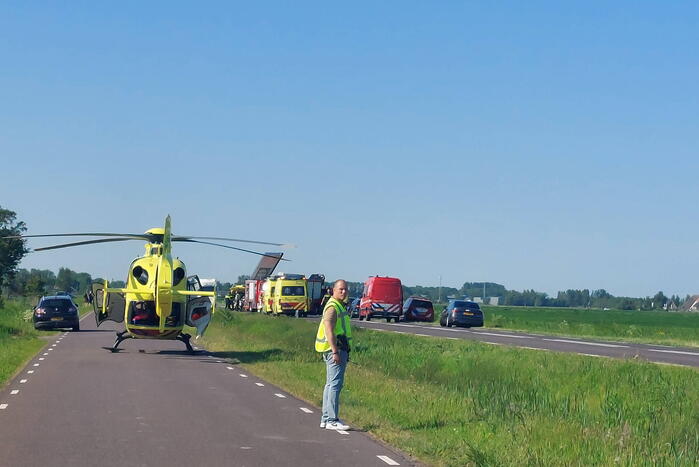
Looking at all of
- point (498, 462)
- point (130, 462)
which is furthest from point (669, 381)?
point (130, 462)

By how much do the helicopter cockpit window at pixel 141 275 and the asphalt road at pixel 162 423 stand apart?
5218mm

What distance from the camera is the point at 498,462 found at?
11.7 m

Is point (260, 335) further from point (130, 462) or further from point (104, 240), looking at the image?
point (130, 462)

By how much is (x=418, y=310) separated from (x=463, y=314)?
36.0ft

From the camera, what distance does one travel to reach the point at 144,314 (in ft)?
98.5

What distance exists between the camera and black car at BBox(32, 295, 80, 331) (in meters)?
46.8

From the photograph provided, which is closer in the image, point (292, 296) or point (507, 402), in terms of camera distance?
point (507, 402)

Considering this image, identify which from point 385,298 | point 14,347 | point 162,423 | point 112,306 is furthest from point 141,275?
point 385,298

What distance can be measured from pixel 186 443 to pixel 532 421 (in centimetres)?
475

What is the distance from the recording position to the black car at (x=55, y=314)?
46750mm

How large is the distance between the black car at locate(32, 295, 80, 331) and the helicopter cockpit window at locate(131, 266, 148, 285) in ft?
58.6

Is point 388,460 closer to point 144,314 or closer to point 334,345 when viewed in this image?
point 334,345

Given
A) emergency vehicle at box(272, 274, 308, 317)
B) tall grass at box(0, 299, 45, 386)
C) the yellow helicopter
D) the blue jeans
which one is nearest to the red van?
emergency vehicle at box(272, 274, 308, 317)

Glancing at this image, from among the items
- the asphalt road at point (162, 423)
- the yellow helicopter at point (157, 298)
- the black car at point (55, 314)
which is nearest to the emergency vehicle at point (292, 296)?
the black car at point (55, 314)
